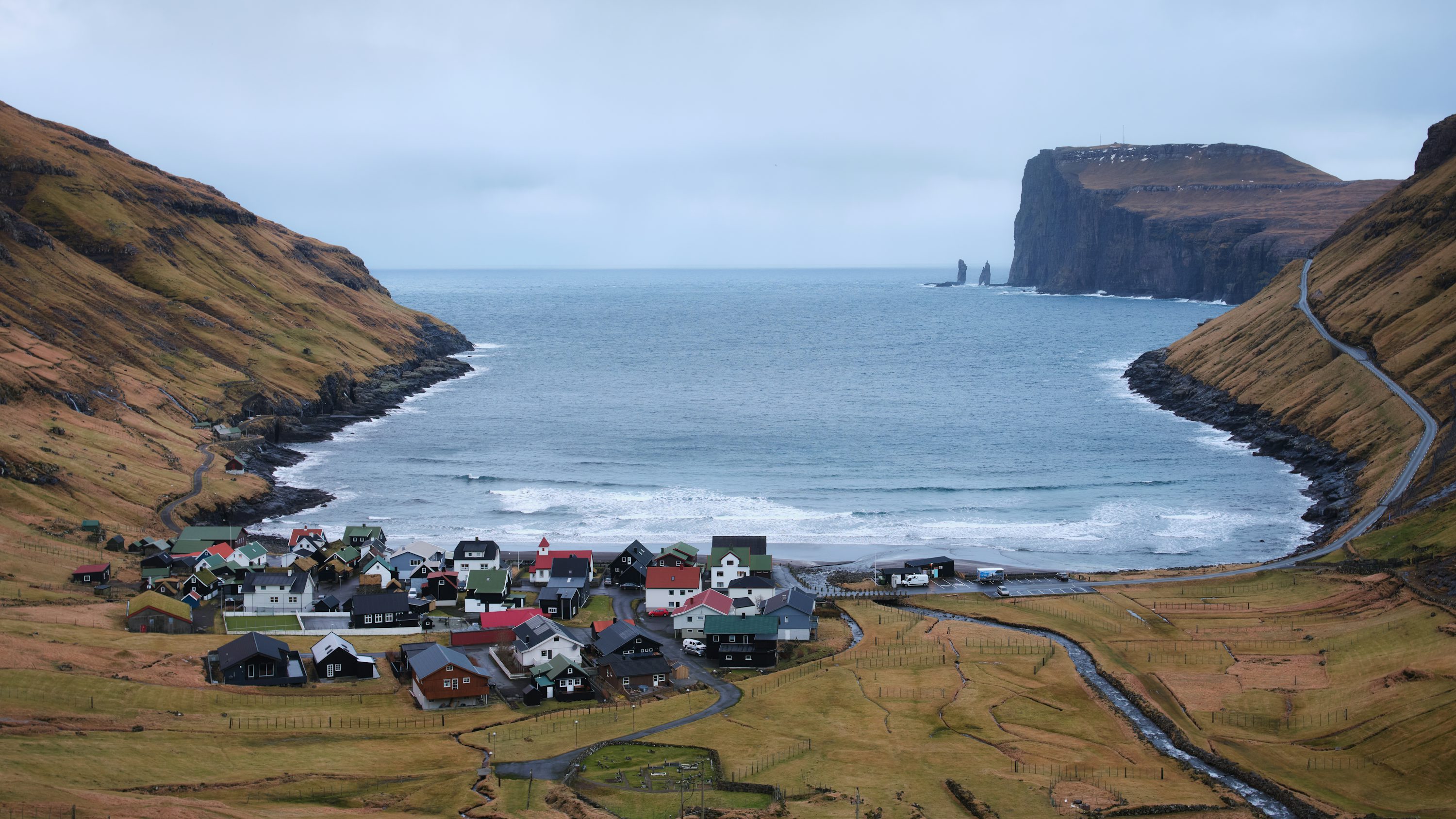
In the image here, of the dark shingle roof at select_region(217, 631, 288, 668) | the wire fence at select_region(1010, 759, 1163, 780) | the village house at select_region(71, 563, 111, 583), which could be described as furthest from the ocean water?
the wire fence at select_region(1010, 759, 1163, 780)

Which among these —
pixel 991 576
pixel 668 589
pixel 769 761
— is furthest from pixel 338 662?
pixel 991 576

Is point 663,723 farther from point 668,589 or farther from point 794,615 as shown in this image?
point 668,589

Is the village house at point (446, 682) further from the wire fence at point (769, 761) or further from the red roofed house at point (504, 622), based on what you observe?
the wire fence at point (769, 761)

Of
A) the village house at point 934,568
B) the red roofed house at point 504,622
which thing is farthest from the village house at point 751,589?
the red roofed house at point 504,622

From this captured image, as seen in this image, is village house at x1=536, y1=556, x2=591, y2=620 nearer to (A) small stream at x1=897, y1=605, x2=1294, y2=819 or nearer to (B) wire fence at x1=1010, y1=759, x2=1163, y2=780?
(A) small stream at x1=897, y1=605, x2=1294, y2=819

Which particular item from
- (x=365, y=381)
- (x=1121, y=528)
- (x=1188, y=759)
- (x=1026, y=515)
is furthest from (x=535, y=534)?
(x=365, y=381)

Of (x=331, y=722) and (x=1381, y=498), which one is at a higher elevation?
(x=1381, y=498)
